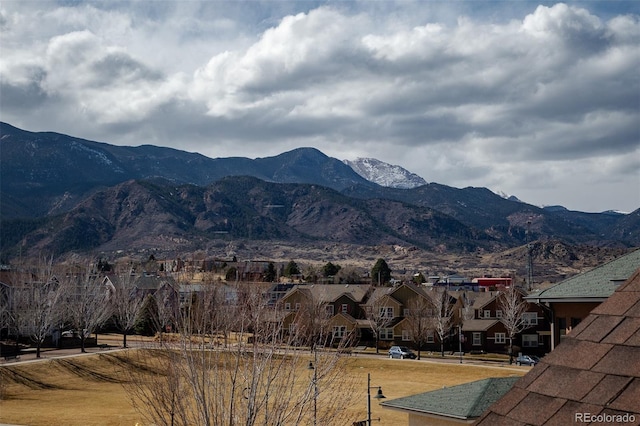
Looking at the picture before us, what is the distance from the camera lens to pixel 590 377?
381 centimetres

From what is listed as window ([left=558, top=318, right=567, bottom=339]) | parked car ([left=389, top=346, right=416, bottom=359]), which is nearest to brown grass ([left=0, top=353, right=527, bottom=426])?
parked car ([left=389, top=346, right=416, bottom=359])

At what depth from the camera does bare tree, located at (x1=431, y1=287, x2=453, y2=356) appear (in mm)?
73125

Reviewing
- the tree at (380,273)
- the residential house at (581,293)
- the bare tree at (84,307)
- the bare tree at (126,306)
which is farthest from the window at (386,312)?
the residential house at (581,293)

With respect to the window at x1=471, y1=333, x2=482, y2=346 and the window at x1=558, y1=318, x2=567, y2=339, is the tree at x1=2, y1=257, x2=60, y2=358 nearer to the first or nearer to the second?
the window at x1=471, y1=333, x2=482, y2=346

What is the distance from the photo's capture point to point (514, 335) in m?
74.6

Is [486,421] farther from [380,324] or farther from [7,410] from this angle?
[380,324]

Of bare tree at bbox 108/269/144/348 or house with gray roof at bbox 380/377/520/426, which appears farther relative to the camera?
bare tree at bbox 108/269/144/348

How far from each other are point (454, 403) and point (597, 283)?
554cm

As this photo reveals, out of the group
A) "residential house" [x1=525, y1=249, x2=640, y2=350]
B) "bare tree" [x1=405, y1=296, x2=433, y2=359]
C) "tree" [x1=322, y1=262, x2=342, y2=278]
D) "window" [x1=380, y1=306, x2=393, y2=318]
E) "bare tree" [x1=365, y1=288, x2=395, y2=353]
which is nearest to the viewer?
"residential house" [x1=525, y1=249, x2=640, y2=350]

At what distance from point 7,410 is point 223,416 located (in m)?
36.6

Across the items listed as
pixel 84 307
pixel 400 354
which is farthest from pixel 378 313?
pixel 84 307

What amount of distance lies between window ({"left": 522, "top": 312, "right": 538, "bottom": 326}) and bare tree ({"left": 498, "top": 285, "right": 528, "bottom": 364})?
0.23m

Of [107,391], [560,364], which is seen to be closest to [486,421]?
[560,364]

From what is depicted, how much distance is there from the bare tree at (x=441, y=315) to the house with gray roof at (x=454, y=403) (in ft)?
185
